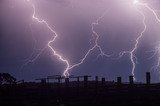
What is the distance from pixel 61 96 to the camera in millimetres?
27766

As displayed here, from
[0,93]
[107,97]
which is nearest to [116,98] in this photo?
[107,97]

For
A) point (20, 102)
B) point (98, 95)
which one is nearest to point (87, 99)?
point (98, 95)

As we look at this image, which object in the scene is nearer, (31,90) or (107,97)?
(107,97)

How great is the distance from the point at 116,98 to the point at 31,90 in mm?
6308

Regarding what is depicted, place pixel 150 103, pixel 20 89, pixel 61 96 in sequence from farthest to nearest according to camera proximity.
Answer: pixel 20 89 → pixel 61 96 → pixel 150 103

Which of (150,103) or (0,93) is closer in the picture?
(150,103)

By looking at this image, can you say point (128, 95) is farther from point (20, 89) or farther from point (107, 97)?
point (20, 89)

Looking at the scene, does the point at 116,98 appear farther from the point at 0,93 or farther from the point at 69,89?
the point at 0,93

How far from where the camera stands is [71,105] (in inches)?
1063

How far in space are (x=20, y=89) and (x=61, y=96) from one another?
12.0 ft

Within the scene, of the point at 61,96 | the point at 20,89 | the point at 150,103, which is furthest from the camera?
the point at 20,89

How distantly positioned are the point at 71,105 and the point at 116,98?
3.06 m

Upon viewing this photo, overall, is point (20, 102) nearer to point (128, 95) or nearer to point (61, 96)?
point (61, 96)

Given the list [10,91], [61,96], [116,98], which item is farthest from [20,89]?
[116,98]
